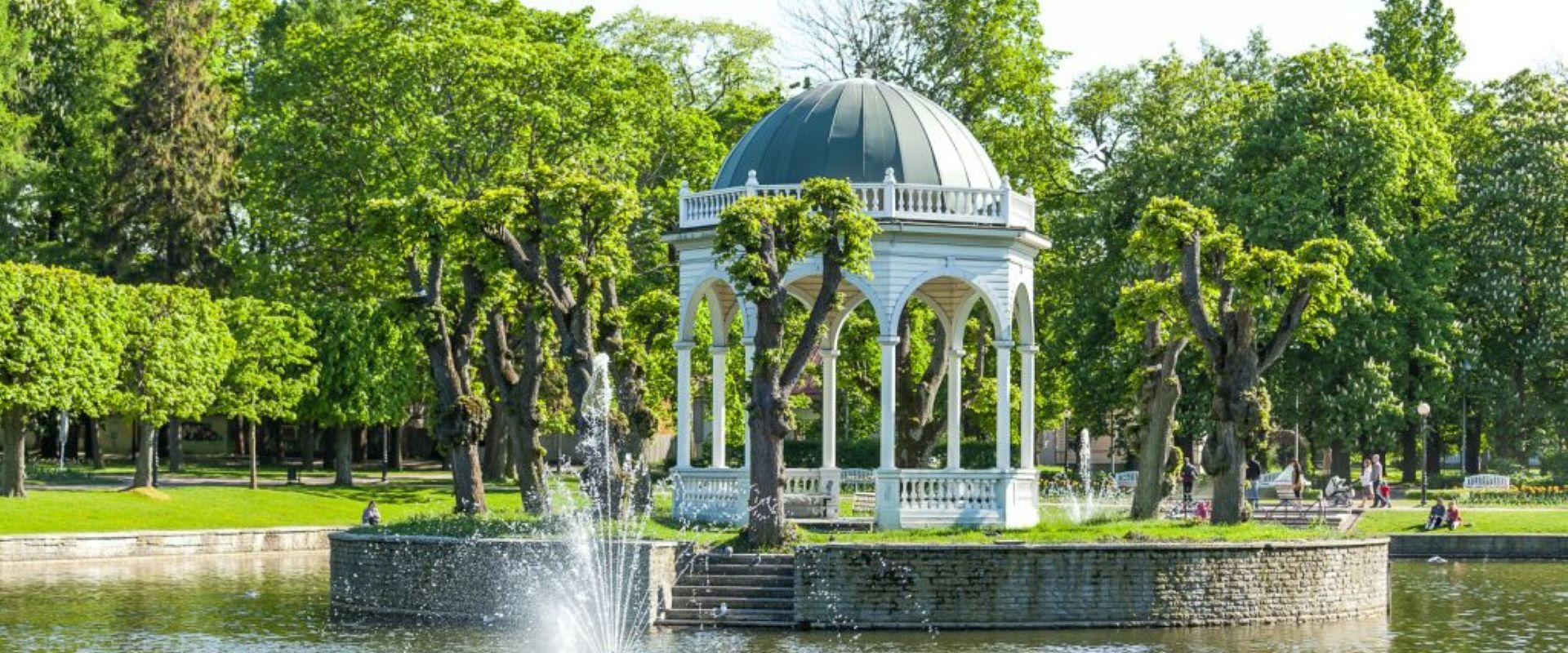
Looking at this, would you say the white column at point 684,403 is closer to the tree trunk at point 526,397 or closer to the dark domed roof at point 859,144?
the tree trunk at point 526,397

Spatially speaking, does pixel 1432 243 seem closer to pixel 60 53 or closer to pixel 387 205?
pixel 387 205

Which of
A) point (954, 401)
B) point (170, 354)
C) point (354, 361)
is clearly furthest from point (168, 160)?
point (954, 401)

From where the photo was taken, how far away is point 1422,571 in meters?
44.2

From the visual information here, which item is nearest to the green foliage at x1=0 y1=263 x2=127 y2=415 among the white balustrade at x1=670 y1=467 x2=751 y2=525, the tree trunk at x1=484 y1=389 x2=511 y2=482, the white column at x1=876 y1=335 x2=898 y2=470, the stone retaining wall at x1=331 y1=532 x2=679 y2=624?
the tree trunk at x1=484 y1=389 x2=511 y2=482

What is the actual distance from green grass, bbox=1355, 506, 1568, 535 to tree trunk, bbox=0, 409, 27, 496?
30.0 meters

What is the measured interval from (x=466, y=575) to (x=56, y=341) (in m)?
22.4

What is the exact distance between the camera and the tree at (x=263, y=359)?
5916 cm

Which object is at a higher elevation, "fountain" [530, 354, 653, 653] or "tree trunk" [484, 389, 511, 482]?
"tree trunk" [484, 389, 511, 482]

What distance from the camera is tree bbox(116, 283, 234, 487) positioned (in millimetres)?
55656

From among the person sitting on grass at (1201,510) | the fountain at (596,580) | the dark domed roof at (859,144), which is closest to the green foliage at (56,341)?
the dark domed roof at (859,144)

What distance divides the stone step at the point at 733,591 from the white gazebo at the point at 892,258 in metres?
5.42

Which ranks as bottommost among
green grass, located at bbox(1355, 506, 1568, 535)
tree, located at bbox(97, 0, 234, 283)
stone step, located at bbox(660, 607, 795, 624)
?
stone step, located at bbox(660, 607, 795, 624)

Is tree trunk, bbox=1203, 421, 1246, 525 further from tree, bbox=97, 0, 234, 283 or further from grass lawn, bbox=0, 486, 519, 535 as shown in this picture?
tree, bbox=97, 0, 234, 283

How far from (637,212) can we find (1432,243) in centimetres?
2876
